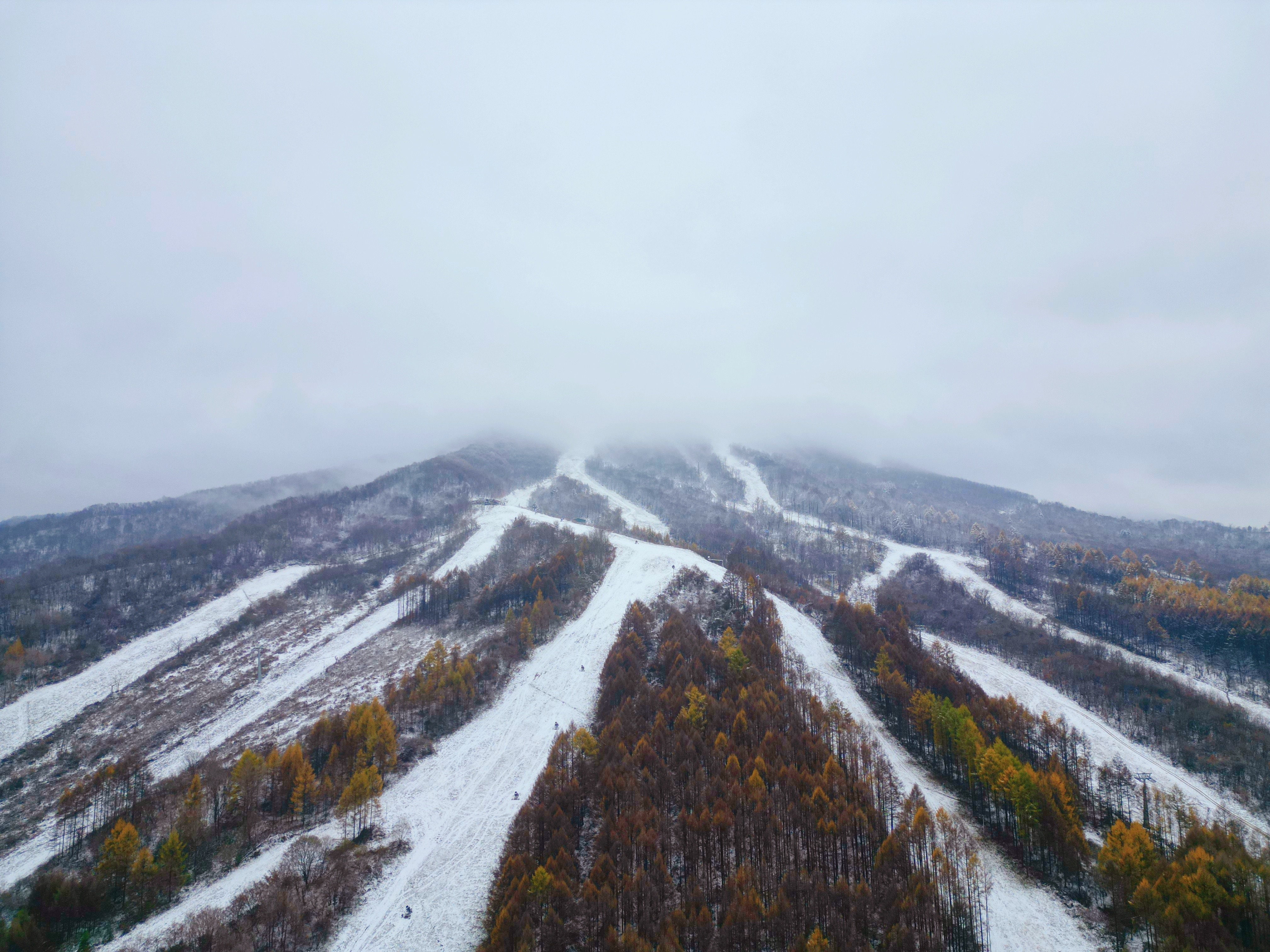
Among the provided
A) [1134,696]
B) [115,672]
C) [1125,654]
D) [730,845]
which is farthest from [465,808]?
[1125,654]

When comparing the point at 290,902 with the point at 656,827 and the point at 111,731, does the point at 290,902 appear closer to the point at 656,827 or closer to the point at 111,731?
the point at 656,827

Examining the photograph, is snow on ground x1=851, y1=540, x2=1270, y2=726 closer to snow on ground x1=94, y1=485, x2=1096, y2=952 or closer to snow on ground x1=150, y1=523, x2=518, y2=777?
snow on ground x1=94, y1=485, x2=1096, y2=952

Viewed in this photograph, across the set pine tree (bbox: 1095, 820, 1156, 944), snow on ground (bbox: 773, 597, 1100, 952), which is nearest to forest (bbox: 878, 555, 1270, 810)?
snow on ground (bbox: 773, 597, 1100, 952)

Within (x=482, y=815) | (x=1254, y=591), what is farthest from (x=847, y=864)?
(x=1254, y=591)

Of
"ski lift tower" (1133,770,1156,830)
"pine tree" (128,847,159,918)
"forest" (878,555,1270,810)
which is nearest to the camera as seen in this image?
"pine tree" (128,847,159,918)

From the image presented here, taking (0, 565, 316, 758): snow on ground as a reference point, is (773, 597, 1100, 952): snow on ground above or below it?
above

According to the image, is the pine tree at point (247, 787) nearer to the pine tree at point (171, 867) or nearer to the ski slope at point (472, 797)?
the pine tree at point (171, 867)
